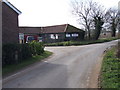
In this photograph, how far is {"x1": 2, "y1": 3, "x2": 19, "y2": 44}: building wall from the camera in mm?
20422

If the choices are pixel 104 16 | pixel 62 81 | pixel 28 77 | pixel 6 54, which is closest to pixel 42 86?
pixel 62 81

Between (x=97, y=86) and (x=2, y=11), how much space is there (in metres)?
14.2

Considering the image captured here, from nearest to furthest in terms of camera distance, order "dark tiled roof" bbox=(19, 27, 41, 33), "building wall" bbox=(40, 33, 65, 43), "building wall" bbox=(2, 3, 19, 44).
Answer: "building wall" bbox=(2, 3, 19, 44), "building wall" bbox=(40, 33, 65, 43), "dark tiled roof" bbox=(19, 27, 41, 33)

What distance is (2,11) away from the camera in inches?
805

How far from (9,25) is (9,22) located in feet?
1.15

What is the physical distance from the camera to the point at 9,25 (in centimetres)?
2189

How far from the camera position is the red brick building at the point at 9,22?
20438mm

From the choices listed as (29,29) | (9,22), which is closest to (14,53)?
(9,22)

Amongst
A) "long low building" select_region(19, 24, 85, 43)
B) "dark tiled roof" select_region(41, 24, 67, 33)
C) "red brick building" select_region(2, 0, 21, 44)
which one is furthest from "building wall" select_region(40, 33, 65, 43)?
"red brick building" select_region(2, 0, 21, 44)

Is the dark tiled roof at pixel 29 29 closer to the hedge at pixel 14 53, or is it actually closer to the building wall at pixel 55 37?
the building wall at pixel 55 37

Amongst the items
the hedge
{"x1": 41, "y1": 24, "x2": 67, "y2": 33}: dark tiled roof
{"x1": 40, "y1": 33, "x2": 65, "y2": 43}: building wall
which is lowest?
the hedge

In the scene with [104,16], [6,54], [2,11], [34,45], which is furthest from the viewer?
[104,16]

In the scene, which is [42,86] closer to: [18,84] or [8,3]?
[18,84]

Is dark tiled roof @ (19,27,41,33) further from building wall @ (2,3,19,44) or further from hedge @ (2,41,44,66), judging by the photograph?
hedge @ (2,41,44,66)
